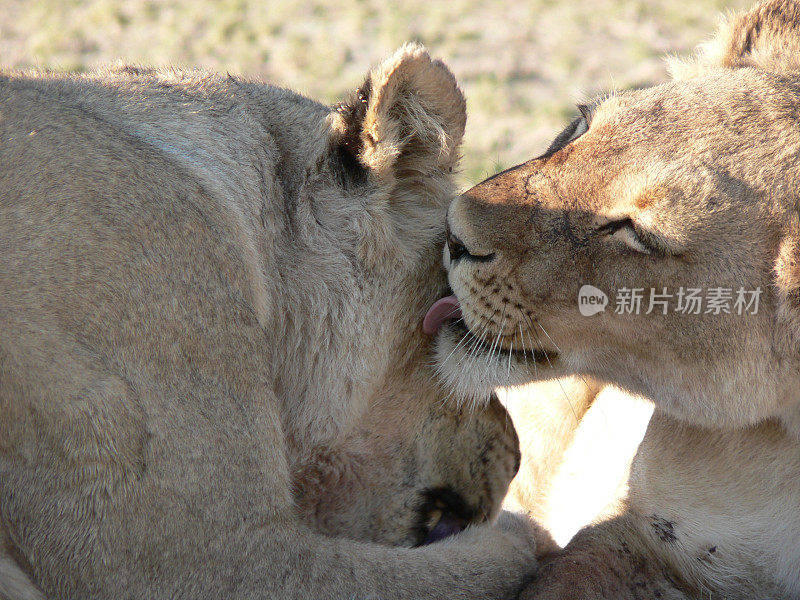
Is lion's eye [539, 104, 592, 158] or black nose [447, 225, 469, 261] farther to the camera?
lion's eye [539, 104, 592, 158]

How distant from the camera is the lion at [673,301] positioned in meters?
2.54

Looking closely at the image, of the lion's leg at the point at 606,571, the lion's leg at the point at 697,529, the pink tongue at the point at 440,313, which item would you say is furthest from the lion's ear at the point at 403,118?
the lion's leg at the point at 606,571

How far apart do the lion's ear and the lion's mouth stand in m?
0.40

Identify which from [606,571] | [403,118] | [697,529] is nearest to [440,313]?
[403,118]

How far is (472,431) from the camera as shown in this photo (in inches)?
121

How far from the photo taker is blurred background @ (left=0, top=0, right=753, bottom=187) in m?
7.28

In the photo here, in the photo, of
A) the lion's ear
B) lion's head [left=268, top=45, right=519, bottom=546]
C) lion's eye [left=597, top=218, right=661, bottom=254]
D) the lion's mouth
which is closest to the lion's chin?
the lion's mouth

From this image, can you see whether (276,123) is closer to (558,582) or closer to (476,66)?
(558,582)

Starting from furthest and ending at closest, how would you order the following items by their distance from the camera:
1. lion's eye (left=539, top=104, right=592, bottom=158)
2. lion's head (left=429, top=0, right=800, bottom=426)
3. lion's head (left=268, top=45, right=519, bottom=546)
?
lion's eye (left=539, top=104, right=592, bottom=158), lion's head (left=268, top=45, right=519, bottom=546), lion's head (left=429, top=0, right=800, bottom=426)

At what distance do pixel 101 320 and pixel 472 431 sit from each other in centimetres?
121

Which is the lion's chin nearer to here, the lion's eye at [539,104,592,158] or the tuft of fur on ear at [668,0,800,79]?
the lion's eye at [539,104,592,158]

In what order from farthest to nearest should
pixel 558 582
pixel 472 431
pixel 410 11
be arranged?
pixel 410 11 → pixel 472 431 → pixel 558 582

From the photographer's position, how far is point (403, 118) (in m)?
2.79

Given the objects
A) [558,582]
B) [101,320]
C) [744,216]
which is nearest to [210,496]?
[101,320]
